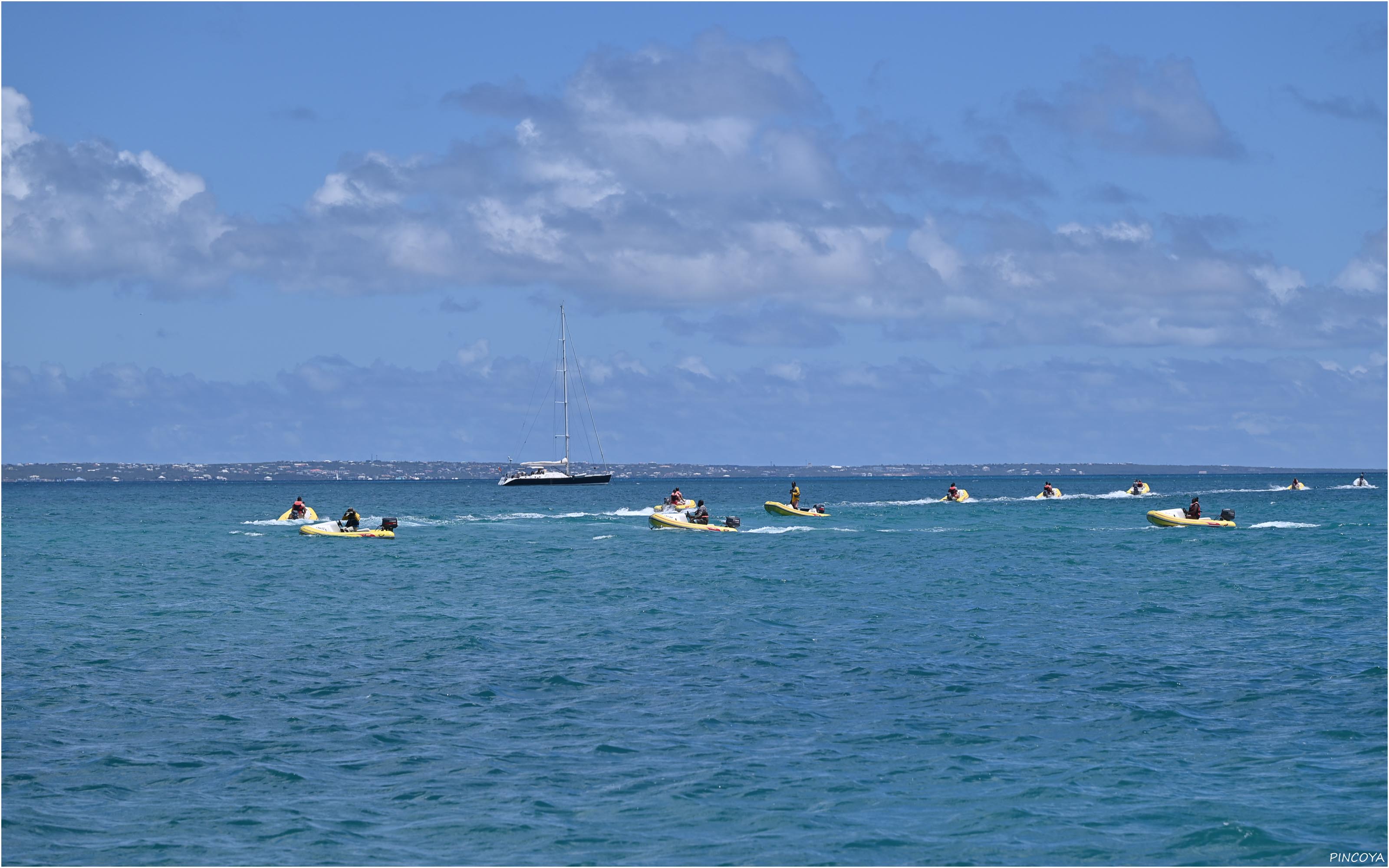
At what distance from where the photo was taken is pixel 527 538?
8169cm

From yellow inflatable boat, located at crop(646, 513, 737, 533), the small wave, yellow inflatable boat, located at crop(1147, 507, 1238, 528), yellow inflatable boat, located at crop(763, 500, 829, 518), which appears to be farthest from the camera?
the small wave

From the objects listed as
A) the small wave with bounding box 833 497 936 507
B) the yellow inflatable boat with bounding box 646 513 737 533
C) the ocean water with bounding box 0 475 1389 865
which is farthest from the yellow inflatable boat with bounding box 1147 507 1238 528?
the small wave with bounding box 833 497 936 507

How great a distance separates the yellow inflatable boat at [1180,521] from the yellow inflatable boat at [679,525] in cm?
2522

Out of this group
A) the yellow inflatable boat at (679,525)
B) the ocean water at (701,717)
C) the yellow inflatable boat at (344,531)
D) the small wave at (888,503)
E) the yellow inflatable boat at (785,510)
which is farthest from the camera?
the small wave at (888,503)

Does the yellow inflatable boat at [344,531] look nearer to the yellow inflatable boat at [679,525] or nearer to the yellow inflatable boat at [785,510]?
the yellow inflatable boat at [679,525]

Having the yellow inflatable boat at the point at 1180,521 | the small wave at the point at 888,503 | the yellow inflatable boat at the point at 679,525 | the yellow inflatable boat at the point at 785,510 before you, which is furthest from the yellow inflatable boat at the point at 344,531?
the small wave at the point at 888,503

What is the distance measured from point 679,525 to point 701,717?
56.6 meters

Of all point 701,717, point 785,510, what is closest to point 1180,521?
point 785,510

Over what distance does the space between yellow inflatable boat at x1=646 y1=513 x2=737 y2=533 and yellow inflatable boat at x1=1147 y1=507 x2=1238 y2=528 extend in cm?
2522

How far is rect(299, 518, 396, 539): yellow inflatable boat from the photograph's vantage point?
7562 centimetres

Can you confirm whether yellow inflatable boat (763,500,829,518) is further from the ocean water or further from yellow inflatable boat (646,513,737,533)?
the ocean water

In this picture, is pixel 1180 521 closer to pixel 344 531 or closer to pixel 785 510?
pixel 785 510

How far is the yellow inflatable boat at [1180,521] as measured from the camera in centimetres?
8038

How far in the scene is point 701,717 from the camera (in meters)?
25.4
